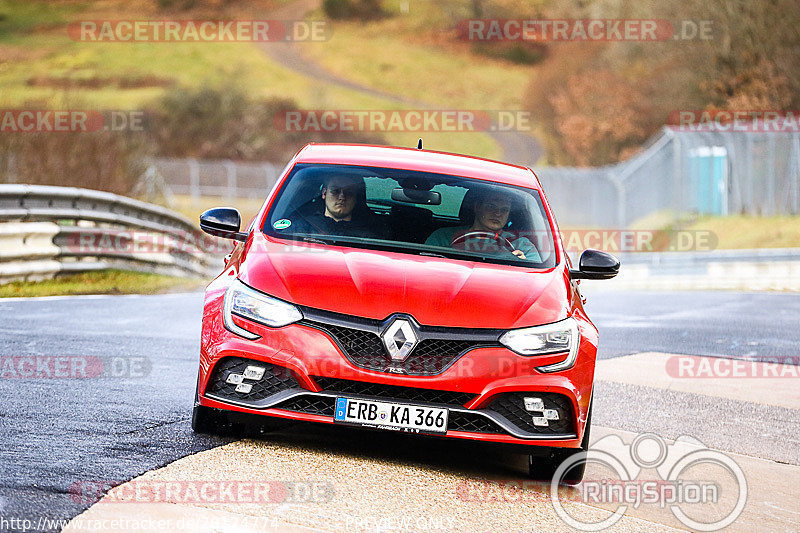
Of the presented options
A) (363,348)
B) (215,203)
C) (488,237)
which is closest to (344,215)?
(488,237)

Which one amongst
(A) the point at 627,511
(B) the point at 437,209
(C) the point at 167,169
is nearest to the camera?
(A) the point at 627,511

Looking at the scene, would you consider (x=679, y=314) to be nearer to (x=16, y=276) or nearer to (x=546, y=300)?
(x=16, y=276)

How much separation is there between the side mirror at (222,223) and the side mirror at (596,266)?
78.6 inches

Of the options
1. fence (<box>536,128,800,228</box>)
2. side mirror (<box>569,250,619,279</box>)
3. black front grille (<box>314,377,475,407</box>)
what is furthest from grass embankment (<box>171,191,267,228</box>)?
black front grille (<box>314,377,475,407</box>)

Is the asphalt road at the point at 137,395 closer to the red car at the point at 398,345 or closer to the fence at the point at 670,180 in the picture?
the red car at the point at 398,345

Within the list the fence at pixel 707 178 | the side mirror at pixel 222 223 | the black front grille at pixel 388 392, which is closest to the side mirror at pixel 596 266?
the black front grille at pixel 388 392

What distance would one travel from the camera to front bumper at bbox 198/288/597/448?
639cm

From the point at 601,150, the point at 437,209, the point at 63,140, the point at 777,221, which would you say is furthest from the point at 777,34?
the point at 437,209

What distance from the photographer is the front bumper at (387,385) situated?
21.0ft

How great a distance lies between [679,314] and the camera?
19359 mm

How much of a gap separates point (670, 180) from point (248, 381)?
34.1 meters

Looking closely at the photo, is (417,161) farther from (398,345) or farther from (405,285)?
(398,345)

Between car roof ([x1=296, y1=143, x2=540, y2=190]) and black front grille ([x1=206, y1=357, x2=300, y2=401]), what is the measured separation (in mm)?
1942

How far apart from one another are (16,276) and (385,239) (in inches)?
390
